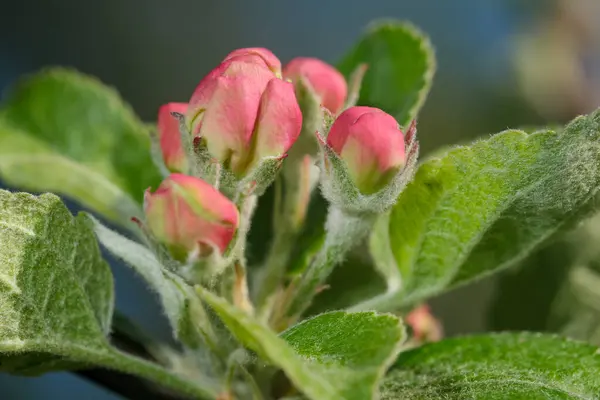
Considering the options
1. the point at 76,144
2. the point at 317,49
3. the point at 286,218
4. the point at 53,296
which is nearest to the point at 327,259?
the point at 286,218

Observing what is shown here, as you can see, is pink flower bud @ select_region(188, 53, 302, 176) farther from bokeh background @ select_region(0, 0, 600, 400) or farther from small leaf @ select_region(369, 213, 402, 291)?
bokeh background @ select_region(0, 0, 600, 400)

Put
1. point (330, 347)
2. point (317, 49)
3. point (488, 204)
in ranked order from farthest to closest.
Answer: point (317, 49) → point (488, 204) → point (330, 347)

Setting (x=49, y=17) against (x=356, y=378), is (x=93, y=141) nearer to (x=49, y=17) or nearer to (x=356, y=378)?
(x=356, y=378)

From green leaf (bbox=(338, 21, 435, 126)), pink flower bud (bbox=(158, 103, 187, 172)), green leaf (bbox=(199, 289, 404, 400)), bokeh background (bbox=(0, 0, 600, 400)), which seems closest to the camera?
green leaf (bbox=(199, 289, 404, 400))

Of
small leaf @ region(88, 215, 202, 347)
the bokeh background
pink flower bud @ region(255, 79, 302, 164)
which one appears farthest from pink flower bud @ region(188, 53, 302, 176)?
the bokeh background

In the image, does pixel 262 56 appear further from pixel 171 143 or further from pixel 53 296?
pixel 53 296
